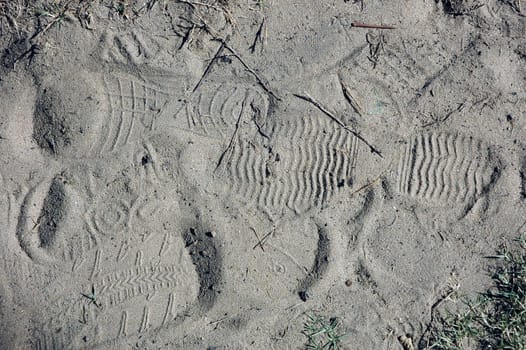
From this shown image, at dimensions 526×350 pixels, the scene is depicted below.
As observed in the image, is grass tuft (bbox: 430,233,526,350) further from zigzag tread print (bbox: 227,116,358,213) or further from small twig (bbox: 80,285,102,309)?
small twig (bbox: 80,285,102,309)

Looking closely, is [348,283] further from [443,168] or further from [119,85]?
[119,85]

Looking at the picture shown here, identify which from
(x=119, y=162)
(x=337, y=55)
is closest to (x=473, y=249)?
(x=337, y=55)

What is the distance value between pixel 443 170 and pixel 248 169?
1.07 m

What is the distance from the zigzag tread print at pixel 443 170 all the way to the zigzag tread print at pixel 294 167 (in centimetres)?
34

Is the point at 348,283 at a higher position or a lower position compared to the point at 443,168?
Answer: lower

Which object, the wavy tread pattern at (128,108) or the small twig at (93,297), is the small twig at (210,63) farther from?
the small twig at (93,297)

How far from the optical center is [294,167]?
2604mm

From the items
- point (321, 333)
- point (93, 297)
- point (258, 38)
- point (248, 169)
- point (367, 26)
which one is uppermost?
point (367, 26)

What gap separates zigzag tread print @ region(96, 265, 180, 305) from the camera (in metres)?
2.58

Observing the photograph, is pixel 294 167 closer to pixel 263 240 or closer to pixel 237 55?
pixel 263 240

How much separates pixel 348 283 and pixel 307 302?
24cm

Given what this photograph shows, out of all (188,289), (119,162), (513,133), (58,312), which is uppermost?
(513,133)

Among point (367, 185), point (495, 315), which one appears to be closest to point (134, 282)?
point (367, 185)

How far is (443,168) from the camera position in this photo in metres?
2.62
